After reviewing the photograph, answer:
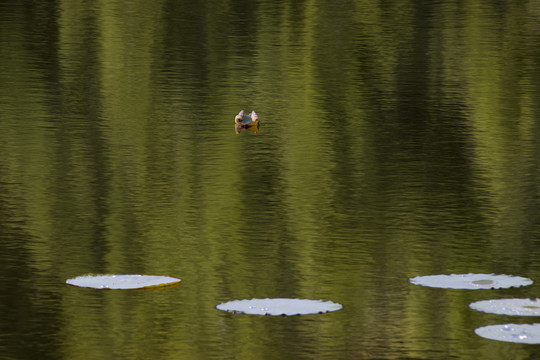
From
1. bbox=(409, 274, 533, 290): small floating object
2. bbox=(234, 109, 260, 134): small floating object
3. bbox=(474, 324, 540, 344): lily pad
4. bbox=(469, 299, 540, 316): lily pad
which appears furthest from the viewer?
bbox=(234, 109, 260, 134): small floating object

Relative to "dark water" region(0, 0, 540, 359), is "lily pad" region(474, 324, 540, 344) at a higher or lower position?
higher

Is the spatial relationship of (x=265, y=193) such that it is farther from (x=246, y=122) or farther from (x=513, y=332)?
(x=513, y=332)

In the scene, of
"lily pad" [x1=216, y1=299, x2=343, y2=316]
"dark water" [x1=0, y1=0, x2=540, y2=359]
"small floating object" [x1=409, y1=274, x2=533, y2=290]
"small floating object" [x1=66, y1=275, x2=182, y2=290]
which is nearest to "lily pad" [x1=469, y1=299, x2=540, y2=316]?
"dark water" [x1=0, y1=0, x2=540, y2=359]

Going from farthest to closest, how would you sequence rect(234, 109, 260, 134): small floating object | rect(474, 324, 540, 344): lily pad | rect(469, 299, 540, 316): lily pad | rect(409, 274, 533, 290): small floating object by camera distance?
rect(234, 109, 260, 134): small floating object, rect(409, 274, 533, 290): small floating object, rect(469, 299, 540, 316): lily pad, rect(474, 324, 540, 344): lily pad

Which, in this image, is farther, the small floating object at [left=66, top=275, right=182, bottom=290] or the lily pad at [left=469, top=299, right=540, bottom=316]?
the small floating object at [left=66, top=275, right=182, bottom=290]

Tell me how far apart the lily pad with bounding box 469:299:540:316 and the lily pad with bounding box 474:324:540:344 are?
171 millimetres

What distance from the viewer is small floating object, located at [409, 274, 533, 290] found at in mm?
6297

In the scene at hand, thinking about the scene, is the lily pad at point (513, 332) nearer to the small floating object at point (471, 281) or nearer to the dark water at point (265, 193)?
the dark water at point (265, 193)

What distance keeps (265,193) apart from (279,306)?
10.4ft

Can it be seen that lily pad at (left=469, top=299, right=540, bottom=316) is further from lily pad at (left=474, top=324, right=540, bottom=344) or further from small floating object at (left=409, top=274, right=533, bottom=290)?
small floating object at (left=409, top=274, right=533, bottom=290)

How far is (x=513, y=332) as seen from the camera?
18.0 ft

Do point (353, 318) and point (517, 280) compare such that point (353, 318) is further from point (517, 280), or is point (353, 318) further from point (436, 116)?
point (436, 116)

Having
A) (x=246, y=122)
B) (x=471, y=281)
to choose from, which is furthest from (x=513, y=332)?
(x=246, y=122)

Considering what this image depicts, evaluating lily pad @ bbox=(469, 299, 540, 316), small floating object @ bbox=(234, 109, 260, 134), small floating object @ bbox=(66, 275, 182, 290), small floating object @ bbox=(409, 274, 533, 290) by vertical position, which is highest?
lily pad @ bbox=(469, 299, 540, 316)
